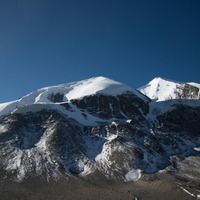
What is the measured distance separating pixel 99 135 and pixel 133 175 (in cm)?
3237

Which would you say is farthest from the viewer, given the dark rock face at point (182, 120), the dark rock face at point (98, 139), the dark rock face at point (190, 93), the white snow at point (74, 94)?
the dark rock face at point (190, 93)

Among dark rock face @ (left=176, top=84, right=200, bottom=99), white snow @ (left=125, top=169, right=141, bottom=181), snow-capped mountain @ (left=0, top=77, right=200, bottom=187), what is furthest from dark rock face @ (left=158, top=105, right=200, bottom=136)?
white snow @ (left=125, top=169, right=141, bottom=181)

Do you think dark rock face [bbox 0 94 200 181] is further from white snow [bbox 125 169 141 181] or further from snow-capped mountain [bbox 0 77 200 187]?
white snow [bbox 125 169 141 181]

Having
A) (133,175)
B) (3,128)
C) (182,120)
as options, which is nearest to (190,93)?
(182,120)

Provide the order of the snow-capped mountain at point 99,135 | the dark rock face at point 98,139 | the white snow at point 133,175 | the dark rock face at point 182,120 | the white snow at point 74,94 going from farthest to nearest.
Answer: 1. the white snow at point 74,94
2. the dark rock face at point 182,120
3. the dark rock face at point 98,139
4. the snow-capped mountain at point 99,135
5. the white snow at point 133,175

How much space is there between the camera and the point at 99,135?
128 m

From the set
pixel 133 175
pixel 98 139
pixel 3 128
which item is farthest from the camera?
pixel 3 128

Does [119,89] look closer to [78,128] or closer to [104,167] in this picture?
[78,128]

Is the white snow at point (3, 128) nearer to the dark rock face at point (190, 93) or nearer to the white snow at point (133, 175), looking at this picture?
the white snow at point (133, 175)

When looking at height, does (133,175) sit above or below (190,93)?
above

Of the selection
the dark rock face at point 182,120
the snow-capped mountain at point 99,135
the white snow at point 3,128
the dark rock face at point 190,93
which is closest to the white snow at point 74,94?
the snow-capped mountain at point 99,135

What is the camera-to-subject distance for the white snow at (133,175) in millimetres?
96938

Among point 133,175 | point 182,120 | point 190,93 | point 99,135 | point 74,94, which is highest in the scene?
point 74,94

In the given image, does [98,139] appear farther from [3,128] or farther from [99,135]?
[3,128]
